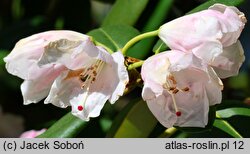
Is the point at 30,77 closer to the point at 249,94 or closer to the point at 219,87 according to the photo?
the point at 219,87

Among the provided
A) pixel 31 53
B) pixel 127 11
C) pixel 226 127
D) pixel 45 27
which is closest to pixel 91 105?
pixel 31 53

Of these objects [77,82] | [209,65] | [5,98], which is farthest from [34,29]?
[209,65]

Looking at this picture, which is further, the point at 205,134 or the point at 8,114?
the point at 8,114

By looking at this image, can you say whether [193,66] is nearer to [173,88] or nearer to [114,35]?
[173,88]

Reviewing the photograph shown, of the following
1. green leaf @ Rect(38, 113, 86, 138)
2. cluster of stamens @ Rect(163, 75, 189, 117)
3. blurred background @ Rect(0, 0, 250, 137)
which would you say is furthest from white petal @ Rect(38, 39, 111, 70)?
blurred background @ Rect(0, 0, 250, 137)

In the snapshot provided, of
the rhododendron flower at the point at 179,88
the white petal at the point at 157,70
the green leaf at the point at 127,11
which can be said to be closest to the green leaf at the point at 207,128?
the rhododendron flower at the point at 179,88

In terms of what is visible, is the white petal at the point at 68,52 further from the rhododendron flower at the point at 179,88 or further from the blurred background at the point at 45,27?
the blurred background at the point at 45,27

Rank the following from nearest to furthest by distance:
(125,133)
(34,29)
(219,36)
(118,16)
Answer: (219,36), (125,133), (118,16), (34,29)
